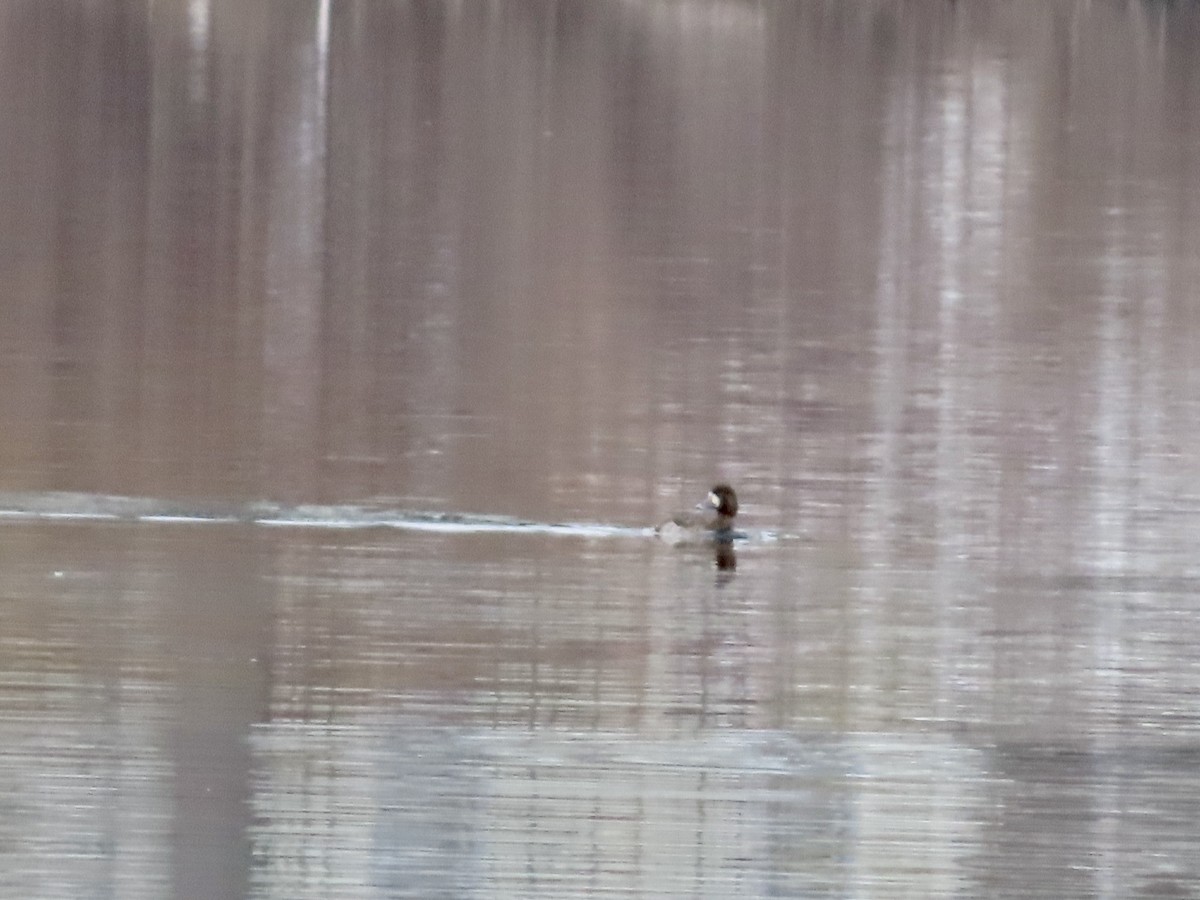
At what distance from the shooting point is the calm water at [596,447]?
1.48m

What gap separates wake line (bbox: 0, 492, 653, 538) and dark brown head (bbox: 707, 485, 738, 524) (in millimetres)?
75

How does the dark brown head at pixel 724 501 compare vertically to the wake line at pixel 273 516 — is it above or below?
above

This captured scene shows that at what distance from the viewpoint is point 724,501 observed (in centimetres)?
178

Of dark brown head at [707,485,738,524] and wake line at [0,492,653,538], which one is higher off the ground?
dark brown head at [707,485,738,524]

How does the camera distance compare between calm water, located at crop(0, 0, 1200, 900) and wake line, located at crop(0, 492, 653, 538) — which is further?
wake line, located at crop(0, 492, 653, 538)

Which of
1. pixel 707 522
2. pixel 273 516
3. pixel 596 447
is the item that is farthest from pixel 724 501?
pixel 273 516

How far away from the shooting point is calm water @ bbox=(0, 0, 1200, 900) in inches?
58.2

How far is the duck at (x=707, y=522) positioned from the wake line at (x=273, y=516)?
0.10 ft

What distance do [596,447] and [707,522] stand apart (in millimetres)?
169

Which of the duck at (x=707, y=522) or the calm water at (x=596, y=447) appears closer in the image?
the calm water at (x=596, y=447)

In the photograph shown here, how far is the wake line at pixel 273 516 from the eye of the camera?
1.78 meters

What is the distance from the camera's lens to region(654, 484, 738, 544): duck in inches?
69.2

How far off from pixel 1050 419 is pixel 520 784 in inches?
31.5

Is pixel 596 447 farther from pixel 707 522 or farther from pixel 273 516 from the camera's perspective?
pixel 273 516
